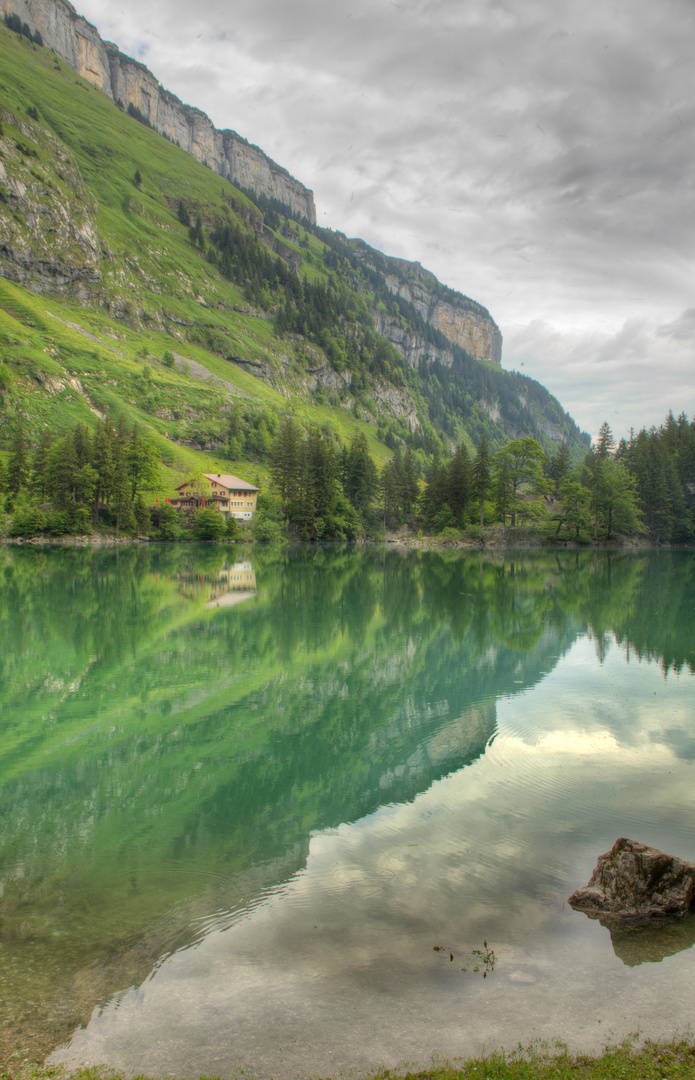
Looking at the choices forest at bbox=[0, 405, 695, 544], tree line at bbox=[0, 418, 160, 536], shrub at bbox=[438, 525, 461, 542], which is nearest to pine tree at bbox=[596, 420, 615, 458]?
forest at bbox=[0, 405, 695, 544]

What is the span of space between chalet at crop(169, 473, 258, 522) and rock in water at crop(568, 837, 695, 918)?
10822 cm

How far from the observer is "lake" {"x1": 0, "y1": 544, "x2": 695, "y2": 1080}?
5867mm

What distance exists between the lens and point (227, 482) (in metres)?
124

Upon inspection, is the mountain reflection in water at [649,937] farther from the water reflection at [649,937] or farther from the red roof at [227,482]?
the red roof at [227,482]

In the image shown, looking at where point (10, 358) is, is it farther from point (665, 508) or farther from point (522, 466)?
point (665, 508)

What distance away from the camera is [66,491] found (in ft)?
313

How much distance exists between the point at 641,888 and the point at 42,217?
201 meters

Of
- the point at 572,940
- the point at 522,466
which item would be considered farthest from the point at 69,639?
the point at 522,466

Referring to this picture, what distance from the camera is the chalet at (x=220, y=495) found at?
379 feet

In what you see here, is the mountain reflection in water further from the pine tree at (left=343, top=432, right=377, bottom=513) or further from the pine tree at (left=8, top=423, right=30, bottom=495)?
the pine tree at (left=343, top=432, right=377, bottom=513)

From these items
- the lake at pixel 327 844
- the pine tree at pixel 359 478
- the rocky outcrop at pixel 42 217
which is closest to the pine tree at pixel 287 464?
the pine tree at pixel 359 478

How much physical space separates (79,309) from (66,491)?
9061 cm

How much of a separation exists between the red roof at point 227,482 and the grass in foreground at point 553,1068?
118m

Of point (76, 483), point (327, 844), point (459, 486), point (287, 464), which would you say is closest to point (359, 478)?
point (287, 464)
